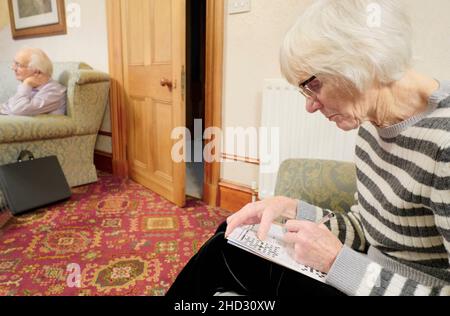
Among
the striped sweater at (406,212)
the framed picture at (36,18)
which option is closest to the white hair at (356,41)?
the striped sweater at (406,212)

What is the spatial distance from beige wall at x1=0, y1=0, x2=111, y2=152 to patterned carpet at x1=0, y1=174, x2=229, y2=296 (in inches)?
40.9

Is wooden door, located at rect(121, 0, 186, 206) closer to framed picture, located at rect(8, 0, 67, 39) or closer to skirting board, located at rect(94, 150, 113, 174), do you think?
skirting board, located at rect(94, 150, 113, 174)

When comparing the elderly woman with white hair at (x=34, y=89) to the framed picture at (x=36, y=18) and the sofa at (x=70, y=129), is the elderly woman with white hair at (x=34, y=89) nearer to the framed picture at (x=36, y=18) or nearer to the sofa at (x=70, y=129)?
the sofa at (x=70, y=129)

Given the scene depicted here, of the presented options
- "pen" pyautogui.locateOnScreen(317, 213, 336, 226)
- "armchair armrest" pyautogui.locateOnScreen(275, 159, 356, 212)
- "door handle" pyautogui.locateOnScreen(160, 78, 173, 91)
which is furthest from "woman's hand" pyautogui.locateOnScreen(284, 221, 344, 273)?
"door handle" pyautogui.locateOnScreen(160, 78, 173, 91)

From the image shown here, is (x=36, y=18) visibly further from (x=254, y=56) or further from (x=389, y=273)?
(x=389, y=273)

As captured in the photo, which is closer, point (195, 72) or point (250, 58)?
point (250, 58)

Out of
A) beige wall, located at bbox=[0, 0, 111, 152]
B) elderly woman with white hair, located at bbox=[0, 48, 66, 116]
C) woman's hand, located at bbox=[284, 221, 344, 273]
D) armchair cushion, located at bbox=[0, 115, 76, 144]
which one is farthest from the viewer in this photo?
beige wall, located at bbox=[0, 0, 111, 152]

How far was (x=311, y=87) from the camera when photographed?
0.71 m

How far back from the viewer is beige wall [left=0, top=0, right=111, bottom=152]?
272 centimetres

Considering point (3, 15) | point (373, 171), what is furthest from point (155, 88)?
point (3, 15)

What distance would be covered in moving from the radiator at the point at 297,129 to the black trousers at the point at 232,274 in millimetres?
1037

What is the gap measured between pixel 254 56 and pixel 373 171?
50.6 inches

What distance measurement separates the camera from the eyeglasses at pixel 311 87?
681 mm
